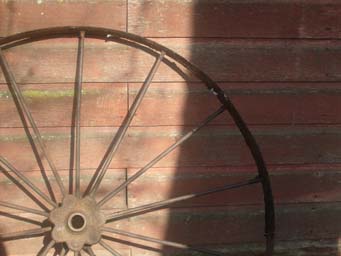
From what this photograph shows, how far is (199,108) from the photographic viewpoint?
1593mm

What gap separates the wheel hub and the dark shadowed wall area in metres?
0.14

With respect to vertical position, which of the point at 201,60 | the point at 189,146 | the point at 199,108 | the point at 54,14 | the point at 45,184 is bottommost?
the point at 45,184

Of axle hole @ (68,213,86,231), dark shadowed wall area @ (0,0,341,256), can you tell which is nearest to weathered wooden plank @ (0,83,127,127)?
dark shadowed wall area @ (0,0,341,256)

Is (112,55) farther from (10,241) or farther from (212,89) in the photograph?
(10,241)

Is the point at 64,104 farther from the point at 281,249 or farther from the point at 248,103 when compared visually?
the point at 281,249

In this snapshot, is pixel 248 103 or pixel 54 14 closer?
pixel 54 14

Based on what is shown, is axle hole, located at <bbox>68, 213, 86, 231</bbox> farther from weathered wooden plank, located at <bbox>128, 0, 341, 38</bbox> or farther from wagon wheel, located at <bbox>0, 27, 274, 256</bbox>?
A: weathered wooden plank, located at <bbox>128, 0, 341, 38</bbox>

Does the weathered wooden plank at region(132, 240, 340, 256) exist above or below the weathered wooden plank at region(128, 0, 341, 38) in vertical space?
below

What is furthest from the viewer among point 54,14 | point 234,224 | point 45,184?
point 234,224

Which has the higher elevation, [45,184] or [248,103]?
[248,103]

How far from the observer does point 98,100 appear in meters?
1.55

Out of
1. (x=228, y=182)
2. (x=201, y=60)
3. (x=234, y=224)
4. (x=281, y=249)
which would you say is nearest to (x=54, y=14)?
(x=201, y=60)

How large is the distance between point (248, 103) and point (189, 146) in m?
0.25

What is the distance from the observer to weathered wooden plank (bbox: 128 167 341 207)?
64.1 inches
